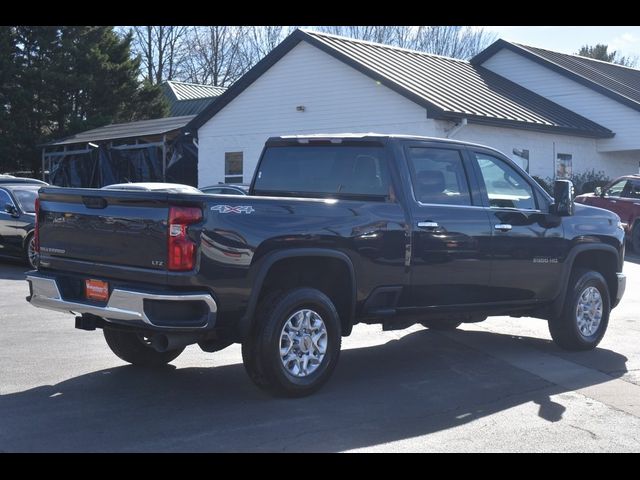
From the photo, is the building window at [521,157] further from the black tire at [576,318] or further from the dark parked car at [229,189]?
the black tire at [576,318]

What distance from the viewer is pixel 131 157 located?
29.7m

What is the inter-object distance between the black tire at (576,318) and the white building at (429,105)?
42.2 feet

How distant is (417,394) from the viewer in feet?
23.3

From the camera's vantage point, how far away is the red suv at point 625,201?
813 inches

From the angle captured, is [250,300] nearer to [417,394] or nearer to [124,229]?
[124,229]

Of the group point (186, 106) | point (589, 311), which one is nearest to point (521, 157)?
point (589, 311)

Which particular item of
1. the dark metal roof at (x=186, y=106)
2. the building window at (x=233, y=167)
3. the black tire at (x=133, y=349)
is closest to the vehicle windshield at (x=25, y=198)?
the black tire at (x=133, y=349)

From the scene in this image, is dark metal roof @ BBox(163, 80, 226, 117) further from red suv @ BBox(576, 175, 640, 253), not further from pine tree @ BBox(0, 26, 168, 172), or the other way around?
red suv @ BBox(576, 175, 640, 253)

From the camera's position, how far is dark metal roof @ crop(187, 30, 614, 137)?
74.7 feet

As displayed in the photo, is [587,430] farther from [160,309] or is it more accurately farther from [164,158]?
[164,158]

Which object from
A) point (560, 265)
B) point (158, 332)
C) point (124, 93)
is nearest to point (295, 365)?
point (158, 332)

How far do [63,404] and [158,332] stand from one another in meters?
0.93

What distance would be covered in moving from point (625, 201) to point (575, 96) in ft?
29.9

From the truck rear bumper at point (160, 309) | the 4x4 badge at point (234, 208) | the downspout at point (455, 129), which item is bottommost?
the truck rear bumper at point (160, 309)
